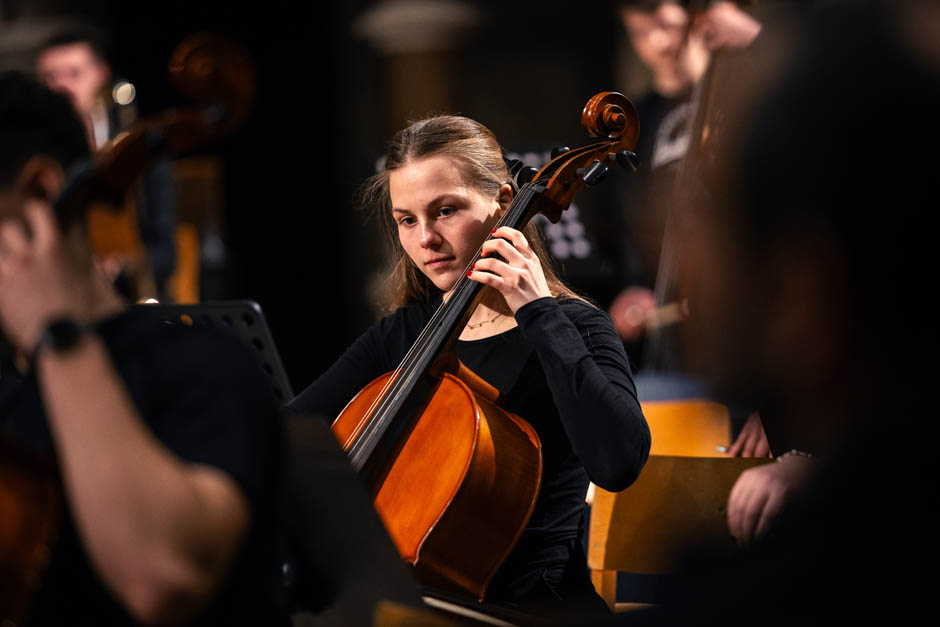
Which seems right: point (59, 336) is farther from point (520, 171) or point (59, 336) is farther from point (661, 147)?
point (661, 147)

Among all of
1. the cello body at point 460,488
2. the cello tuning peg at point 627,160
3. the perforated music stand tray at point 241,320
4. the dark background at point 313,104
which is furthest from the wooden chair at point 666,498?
the dark background at point 313,104

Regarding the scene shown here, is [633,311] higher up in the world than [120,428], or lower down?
lower down

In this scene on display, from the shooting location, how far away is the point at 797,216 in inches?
23.8

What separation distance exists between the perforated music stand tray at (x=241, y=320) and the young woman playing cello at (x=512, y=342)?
0.17 metres

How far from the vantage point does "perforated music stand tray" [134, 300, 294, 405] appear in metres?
1.60

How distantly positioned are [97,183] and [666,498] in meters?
1.12

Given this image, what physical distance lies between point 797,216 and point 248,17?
4.75m

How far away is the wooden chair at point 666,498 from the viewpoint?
5.65ft

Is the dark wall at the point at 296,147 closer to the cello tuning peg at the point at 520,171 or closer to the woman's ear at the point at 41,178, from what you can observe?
the cello tuning peg at the point at 520,171

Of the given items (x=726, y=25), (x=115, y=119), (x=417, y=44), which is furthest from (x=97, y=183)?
(x=417, y=44)

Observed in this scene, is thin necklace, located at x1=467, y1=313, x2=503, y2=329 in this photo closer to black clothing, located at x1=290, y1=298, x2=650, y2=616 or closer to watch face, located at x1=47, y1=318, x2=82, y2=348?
black clothing, located at x1=290, y1=298, x2=650, y2=616

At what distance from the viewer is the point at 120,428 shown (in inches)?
33.6

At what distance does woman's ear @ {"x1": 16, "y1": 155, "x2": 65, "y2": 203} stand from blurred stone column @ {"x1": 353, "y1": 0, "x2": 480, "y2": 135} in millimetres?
3625

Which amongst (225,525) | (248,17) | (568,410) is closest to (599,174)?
(568,410)
